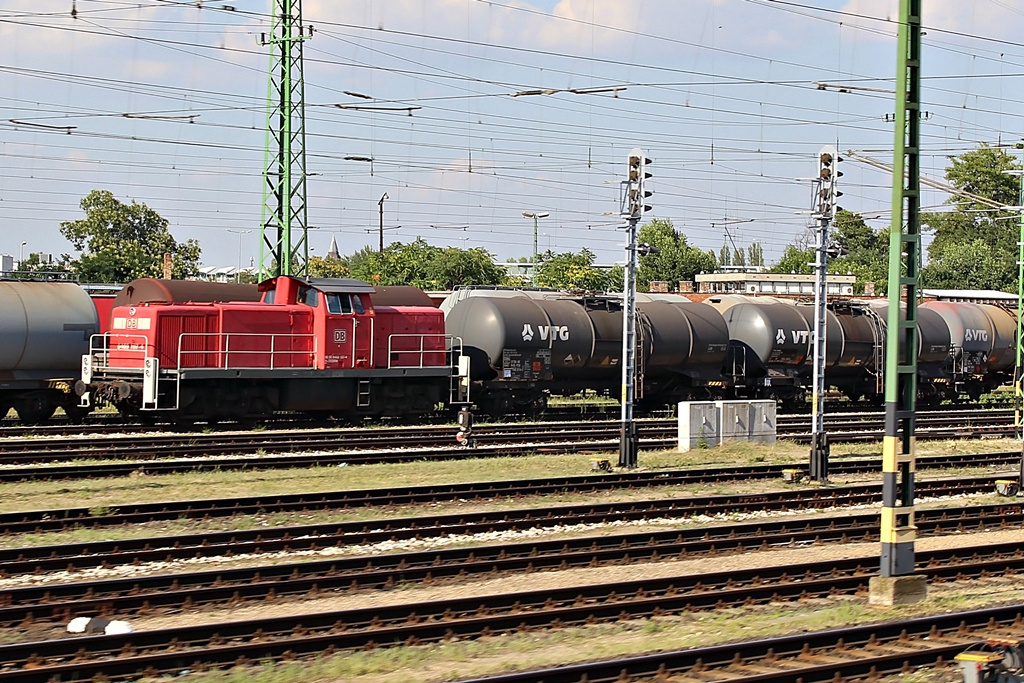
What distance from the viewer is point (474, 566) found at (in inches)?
532

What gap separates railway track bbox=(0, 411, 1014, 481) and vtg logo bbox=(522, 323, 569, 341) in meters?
3.13

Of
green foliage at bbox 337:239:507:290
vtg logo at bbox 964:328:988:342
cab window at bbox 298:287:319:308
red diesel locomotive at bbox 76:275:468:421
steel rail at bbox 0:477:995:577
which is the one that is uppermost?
green foliage at bbox 337:239:507:290

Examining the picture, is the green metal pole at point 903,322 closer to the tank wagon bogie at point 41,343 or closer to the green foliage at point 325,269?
the tank wagon bogie at point 41,343

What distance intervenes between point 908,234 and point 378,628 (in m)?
6.92

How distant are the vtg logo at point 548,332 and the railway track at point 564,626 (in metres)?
19.1

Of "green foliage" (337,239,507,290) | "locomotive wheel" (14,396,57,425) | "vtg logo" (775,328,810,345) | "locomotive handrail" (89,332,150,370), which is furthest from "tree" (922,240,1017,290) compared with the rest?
"locomotive wheel" (14,396,57,425)

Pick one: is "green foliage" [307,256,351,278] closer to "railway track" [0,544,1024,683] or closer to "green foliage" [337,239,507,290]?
"green foliage" [337,239,507,290]

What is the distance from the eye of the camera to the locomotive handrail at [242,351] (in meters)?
27.5

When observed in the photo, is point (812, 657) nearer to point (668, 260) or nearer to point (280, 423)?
point (280, 423)

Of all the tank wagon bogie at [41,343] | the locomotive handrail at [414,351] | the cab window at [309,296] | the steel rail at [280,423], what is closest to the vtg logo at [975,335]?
the steel rail at [280,423]

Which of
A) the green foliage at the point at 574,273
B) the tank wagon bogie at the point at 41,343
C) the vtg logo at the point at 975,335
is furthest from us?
the green foliage at the point at 574,273

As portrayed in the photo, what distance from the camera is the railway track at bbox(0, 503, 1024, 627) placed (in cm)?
1159

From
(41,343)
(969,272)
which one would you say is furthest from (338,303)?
(969,272)

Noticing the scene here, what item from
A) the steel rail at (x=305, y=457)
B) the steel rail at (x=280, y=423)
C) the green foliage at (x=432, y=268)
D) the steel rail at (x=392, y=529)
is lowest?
the steel rail at (x=392, y=529)
